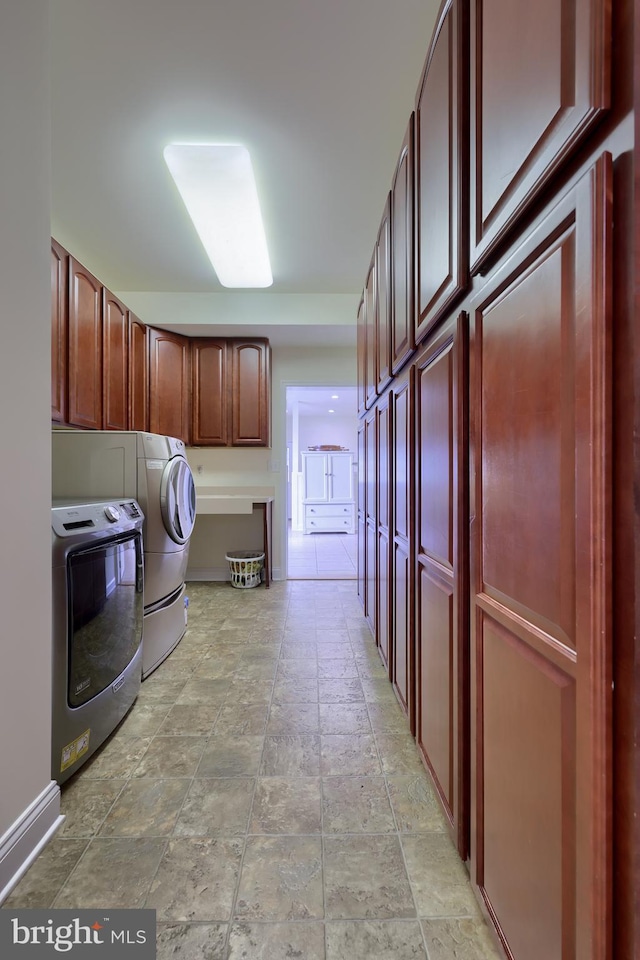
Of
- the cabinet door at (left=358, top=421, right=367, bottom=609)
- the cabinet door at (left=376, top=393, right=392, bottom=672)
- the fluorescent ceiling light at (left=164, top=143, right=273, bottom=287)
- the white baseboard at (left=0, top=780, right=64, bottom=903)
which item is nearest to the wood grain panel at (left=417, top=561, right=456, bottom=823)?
the cabinet door at (left=376, top=393, right=392, bottom=672)

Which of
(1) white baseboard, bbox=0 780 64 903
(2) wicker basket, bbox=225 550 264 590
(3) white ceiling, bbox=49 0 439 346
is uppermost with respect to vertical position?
(3) white ceiling, bbox=49 0 439 346

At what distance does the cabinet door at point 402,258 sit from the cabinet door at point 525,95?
535 mm

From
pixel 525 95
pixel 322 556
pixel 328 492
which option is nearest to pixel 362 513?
pixel 525 95

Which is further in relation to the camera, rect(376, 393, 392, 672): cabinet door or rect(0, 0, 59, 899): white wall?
rect(376, 393, 392, 672): cabinet door

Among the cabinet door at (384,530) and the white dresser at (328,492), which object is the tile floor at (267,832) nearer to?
the cabinet door at (384,530)

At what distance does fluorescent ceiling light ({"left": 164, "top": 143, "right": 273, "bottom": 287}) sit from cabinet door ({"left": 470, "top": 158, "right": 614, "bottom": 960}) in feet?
5.80

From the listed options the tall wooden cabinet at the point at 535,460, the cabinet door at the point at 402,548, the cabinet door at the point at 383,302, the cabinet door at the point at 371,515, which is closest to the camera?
the tall wooden cabinet at the point at 535,460

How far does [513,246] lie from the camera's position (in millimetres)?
738

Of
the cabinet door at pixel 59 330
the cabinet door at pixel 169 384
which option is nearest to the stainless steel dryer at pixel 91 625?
the cabinet door at pixel 59 330

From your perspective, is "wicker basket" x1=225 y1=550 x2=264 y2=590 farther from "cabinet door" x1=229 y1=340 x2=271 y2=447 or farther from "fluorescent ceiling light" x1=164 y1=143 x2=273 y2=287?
"fluorescent ceiling light" x1=164 y1=143 x2=273 y2=287

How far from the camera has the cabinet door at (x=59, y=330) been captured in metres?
2.12

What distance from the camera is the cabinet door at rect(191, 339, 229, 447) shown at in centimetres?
375

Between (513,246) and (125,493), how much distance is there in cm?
206

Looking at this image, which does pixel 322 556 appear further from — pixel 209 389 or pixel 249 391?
pixel 209 389
